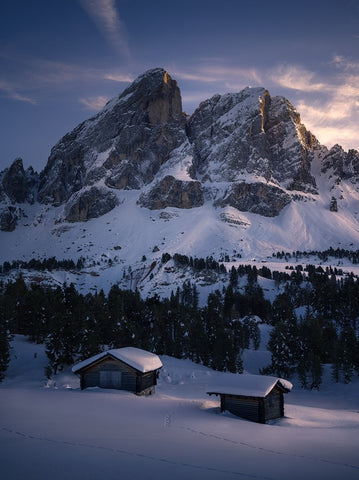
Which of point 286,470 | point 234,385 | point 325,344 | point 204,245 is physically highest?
point 204,245

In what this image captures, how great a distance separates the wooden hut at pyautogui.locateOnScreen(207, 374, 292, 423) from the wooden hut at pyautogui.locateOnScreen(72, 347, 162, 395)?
305 inches

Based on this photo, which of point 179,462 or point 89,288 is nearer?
point 179,462

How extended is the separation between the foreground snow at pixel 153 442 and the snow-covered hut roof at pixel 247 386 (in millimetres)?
1639

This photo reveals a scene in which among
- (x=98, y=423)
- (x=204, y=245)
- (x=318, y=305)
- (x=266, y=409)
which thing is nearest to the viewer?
(x=98, y=423)

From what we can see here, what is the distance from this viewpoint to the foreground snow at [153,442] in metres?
9.59

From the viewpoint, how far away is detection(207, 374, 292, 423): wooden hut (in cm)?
2164

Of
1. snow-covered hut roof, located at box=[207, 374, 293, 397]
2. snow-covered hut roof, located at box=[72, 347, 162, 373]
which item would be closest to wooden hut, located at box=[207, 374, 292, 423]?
snow-covered hut roof, located at box=[207, 374, 293, 397]

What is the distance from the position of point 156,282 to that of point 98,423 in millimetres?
111889

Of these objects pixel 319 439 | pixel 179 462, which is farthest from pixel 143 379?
pixel 179 462

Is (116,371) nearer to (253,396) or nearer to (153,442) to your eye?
(253,396)

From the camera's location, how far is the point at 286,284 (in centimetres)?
10350

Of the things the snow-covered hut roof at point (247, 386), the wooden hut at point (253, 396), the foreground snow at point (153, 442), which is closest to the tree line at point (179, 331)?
the foreground snow at point (153, 442)

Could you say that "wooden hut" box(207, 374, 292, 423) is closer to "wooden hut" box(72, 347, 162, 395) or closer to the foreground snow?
the foreground snow

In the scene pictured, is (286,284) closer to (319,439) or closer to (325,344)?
(325,344)
